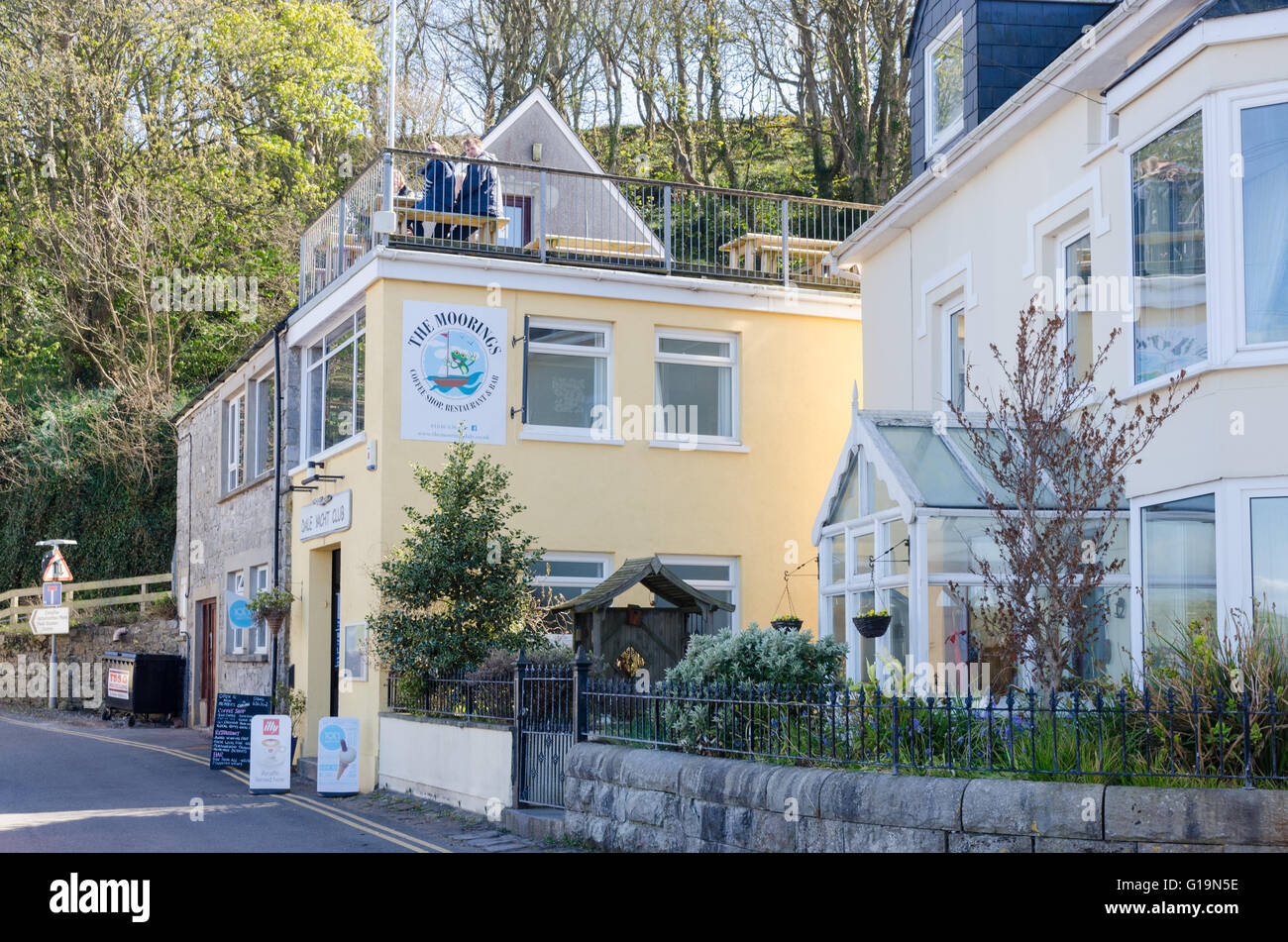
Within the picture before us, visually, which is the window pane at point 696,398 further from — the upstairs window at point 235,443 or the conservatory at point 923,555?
the upstairs window at point 235,443

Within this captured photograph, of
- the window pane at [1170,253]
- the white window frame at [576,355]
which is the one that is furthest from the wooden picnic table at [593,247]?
the window pane at [1170,253]

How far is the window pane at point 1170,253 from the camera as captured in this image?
34.0 feet

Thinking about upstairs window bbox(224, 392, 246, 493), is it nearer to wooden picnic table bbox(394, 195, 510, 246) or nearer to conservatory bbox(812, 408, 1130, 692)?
wooden picnic table bbox(394, 195, 510, 246)

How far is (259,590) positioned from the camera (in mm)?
23109

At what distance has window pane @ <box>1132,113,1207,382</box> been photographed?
1037 centimetres

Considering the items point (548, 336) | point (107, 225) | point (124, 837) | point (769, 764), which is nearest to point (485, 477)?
point (548, 336)

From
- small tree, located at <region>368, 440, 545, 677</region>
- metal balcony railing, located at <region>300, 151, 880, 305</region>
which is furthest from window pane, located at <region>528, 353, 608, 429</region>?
small tree, located at <region>368, 440, 545, 677</region>

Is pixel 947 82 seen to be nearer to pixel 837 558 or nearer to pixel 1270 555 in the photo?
pixel 837 558

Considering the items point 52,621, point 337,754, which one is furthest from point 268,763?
point 52,621

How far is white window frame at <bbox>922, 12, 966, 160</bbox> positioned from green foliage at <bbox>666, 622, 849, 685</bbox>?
6.92 m
